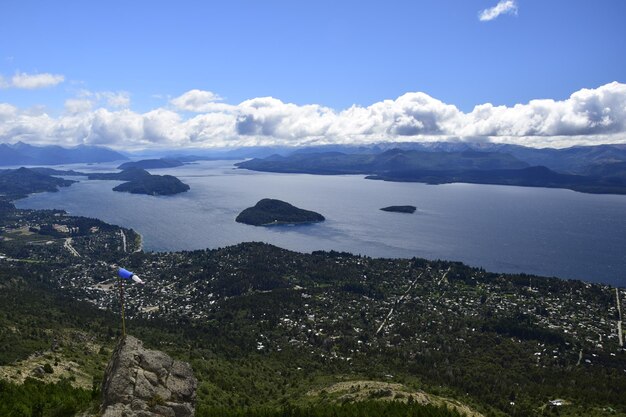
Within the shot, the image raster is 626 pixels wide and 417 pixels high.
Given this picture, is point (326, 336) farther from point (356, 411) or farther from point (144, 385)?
point (144, 385)

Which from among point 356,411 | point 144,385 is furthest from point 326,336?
point 144,385

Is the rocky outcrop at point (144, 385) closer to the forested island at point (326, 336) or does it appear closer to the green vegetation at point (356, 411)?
the forested island at point (326, 336)

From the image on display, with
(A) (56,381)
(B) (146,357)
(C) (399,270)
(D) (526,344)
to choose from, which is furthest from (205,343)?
(C) (399,270)

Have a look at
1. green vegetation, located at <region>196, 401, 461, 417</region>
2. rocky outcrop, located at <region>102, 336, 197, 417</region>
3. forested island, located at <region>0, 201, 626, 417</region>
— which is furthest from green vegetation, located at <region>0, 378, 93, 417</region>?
green vegetation, located at <region>196, 401, 461, 417</region>

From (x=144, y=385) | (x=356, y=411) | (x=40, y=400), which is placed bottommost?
(x=356, y=411)

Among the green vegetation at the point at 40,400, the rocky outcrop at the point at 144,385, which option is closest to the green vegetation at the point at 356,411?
the green vegetation at the point at 40,400

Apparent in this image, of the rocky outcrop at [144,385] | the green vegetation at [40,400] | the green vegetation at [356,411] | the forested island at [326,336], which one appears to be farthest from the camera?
the forested island at [326,336]

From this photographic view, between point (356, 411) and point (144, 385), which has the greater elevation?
point (144, 385)

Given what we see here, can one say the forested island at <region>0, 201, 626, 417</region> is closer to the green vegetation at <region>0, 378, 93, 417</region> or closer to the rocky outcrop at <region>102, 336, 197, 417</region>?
the green vegetation at <region>0, 378, 93, 417</region>

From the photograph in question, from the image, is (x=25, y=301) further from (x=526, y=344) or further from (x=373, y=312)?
(x=526, y=344)
